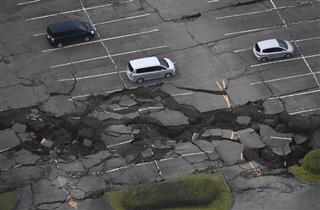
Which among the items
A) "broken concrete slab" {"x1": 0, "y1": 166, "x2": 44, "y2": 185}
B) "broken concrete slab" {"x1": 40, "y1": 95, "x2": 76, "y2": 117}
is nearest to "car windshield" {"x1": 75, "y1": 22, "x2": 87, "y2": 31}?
"broken concrete slab" {"x1": 40, "y1": 95, "x2": 76, "y2": 117}

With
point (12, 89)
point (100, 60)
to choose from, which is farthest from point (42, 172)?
point (100, 60)

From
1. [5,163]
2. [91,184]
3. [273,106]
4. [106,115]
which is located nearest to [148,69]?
[106,115]

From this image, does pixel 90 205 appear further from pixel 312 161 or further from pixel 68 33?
pixel 68 33

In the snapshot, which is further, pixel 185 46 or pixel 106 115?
pixel 185 46

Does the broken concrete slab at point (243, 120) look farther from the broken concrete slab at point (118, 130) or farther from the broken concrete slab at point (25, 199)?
the broken concrete slab at point (25, 199)

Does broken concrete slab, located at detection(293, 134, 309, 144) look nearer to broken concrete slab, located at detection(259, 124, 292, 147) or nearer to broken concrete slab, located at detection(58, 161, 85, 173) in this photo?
broken concrete slab, located at detection(259, 124, 292, 147)

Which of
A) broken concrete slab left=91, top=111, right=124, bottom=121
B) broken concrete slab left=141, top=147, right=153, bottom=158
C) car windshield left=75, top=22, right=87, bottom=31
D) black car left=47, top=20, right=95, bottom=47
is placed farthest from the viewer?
car windshield left=75, top=22, right=87, bottom=31

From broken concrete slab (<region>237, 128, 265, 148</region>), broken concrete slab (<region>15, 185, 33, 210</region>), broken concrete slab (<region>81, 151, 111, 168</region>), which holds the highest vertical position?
broken concrete slab (<region>237, 128, 265, 148</region>)
